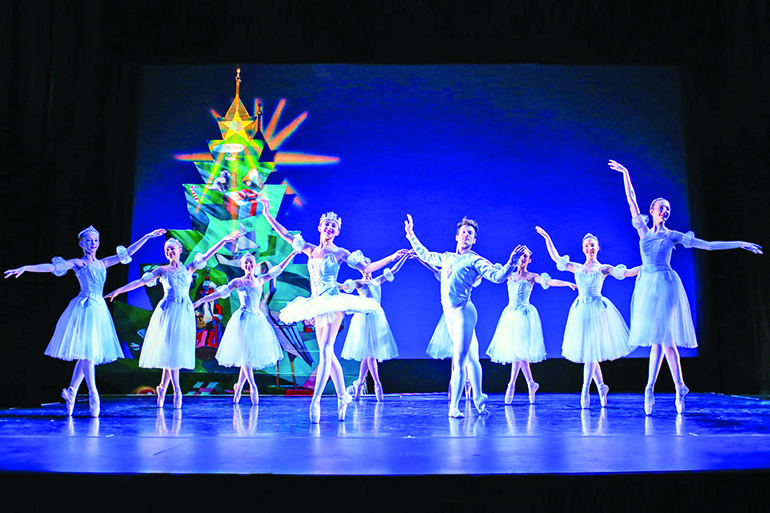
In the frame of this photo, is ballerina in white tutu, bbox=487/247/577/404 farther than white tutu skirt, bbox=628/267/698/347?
Yes

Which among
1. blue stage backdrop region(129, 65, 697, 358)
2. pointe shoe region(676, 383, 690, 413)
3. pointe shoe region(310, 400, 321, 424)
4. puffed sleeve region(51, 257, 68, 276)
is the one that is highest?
blue stage backdrop region(129, 65, 697, 358)

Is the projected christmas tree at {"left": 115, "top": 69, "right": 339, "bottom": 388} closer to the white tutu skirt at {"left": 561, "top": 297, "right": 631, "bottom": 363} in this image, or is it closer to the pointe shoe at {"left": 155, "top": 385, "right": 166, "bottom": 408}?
the pointe shoe at {"left": 155, "top": 385, "right": 166, "bottom": 408}

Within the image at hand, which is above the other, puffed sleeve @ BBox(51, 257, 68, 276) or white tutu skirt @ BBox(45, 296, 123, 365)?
puffed sleeve @ BBox(51, 257, 68, 276)

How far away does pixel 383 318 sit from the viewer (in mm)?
6672

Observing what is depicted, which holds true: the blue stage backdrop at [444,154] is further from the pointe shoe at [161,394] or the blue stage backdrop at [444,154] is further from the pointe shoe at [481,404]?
the pointe shoe at [481,404]

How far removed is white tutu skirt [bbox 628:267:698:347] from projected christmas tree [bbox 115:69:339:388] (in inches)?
150

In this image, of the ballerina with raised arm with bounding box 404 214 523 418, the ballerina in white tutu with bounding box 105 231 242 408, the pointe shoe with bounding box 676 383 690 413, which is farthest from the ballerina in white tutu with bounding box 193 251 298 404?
the pointe shoe with bounding box 676 383 690 413

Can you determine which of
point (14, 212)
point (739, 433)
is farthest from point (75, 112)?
point (739, 433)

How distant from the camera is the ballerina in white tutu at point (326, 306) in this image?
176 inches

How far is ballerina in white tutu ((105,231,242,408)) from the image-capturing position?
18.5ft

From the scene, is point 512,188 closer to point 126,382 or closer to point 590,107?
point 590,107

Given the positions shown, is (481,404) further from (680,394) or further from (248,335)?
(248,335)

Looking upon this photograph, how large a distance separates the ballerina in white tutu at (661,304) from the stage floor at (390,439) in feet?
1.27

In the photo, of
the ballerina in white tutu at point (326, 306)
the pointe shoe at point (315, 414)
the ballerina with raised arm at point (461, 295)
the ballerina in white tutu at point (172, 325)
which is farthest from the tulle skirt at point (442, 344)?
the ballerina in white tutu at point (172, 325)
